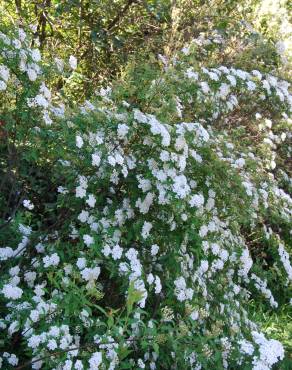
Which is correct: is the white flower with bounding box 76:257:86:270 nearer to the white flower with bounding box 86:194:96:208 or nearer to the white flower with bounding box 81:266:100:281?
the white flower with bounding box 81:266:100:281

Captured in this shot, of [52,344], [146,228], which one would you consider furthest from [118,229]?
[52,344]

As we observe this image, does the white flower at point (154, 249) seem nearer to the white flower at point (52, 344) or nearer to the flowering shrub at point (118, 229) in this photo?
the flowering shrub at point (118, 229)

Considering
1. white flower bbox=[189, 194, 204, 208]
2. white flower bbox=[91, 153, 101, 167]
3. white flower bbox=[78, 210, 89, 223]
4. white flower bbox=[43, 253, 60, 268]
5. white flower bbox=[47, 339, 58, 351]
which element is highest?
white flower bbox=[91, 153, 101, 167]

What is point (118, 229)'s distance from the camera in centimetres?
290

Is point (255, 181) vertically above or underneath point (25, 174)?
above

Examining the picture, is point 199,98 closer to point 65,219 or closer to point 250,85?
point 250,85

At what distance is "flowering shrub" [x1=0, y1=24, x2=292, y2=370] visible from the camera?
2449mm

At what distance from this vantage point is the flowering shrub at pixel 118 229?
2449 millimetres

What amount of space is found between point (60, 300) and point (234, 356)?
0.86 metres

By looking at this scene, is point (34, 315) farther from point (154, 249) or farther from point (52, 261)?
point (154, 249)

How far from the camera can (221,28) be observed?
5.27 meters

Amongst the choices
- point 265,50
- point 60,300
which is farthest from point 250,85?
point 60,300

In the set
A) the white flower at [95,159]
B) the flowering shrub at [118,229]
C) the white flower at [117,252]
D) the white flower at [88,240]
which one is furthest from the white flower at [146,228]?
the white flower at [95,159]

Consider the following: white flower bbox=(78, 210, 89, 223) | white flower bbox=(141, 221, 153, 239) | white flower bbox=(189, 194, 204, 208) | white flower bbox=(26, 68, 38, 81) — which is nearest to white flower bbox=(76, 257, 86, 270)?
white flower bbox=(78, 210, 89, 223)
